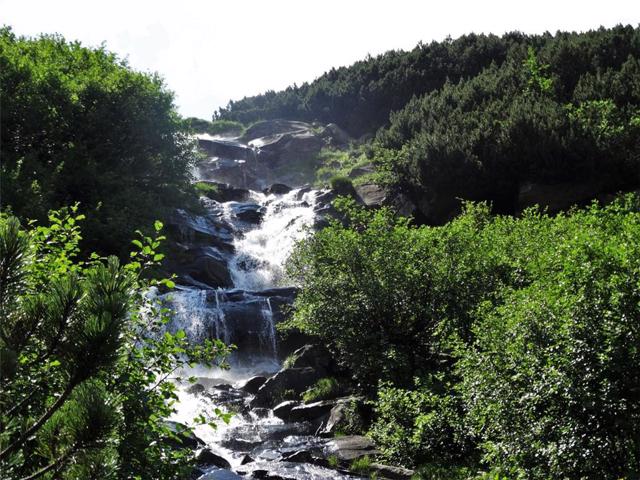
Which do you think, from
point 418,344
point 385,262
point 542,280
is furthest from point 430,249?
point 542,280

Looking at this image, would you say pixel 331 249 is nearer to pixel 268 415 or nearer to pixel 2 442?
pixel 268 415

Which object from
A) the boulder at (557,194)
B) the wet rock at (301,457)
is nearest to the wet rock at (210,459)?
the wet rock at (301,457)

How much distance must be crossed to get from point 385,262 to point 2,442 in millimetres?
12769

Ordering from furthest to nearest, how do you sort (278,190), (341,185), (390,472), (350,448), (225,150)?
(225,150) < (278,190) < (341,185) < (350,448) < (390,472)

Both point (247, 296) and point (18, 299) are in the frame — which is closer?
point (18, 299)

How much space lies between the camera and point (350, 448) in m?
12.9

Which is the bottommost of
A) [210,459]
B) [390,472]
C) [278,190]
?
[390,472]

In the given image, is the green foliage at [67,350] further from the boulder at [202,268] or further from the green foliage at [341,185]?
the green foliage at [341,185]

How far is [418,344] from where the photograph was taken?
1525cm

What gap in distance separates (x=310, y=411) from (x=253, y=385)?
336 centimetres

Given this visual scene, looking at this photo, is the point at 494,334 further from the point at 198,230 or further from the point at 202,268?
the point at 198,230

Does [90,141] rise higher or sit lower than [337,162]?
lower

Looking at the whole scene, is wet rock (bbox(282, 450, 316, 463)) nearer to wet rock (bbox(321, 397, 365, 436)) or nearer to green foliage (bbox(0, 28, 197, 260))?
wet rock (bbox(321, 397, 365, 436))

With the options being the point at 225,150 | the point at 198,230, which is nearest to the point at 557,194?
the point at 198,230
